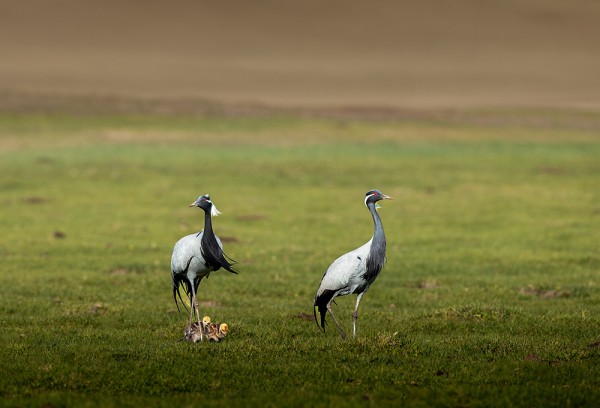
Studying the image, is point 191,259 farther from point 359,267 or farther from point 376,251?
point 376,251

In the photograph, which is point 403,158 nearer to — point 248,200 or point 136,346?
point 248,200

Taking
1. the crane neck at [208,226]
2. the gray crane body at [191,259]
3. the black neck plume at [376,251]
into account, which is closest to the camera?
the black neck plume at [376,251]

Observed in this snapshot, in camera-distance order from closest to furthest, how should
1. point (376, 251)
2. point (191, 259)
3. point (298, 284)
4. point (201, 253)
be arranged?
point (376, 251) → point (201, 253) → point (191, 259) → point (298, 284)

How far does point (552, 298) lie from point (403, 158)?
4908 cm

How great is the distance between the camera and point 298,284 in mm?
22172

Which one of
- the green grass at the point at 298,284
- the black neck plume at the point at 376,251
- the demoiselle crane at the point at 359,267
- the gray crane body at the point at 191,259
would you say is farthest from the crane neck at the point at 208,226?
the black neck plume at the point at 376,251

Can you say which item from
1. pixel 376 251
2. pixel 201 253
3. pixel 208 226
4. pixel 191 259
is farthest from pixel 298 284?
pixel 376 251

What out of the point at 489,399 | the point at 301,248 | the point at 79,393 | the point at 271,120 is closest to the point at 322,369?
the point at 489,399

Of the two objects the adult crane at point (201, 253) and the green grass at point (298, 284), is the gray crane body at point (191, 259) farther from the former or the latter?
the green grass at point (298, 284)

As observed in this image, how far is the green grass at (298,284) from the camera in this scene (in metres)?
11.9

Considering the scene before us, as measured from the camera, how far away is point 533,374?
12.1 metres

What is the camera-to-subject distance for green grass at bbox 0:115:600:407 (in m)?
11.9

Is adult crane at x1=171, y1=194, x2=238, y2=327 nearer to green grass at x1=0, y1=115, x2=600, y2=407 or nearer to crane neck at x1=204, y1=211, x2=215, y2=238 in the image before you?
crane neck at x1=204, y1=211, x2=215, y2=238

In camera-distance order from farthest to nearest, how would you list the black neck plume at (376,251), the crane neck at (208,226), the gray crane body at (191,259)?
the gray crane body at (191,259) → the crane neck at (208,226) → the black neck plume at (376,251)
